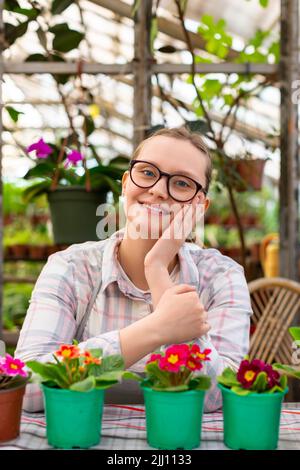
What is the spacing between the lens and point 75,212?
93.3 inches

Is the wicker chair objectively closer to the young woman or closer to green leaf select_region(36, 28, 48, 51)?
the young woman

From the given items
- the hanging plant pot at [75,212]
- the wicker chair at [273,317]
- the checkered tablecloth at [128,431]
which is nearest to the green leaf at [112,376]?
the checkered tablecloth at [128,431]

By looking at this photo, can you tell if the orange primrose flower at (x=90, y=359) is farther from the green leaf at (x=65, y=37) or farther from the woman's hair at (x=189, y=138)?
the green leaf at (x=65, y=37)

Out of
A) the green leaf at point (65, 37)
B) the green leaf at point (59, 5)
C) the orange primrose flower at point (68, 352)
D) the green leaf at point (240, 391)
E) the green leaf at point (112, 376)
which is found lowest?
the green leaf at point (240, 391)

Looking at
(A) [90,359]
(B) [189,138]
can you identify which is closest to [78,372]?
(A) [90,359]

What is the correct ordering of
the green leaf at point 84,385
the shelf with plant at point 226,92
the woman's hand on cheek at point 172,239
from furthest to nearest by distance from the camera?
the shelf with plant at point 226,92 < the woman's hand on cheek at point 172,239 < the green leaf at point 84,385

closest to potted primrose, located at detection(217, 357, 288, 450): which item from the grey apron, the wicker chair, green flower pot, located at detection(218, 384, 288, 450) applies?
green flower pot, located at detection(218, 384, 288, 450)

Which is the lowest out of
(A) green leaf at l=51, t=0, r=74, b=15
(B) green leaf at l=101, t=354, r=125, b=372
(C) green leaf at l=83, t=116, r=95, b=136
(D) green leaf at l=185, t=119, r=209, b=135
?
(B) green leaf at l=101, t=354, r=125, b=372

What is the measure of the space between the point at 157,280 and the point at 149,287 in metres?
0.10

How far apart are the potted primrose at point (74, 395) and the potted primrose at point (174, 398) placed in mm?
49

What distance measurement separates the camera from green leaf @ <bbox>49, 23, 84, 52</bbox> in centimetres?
249

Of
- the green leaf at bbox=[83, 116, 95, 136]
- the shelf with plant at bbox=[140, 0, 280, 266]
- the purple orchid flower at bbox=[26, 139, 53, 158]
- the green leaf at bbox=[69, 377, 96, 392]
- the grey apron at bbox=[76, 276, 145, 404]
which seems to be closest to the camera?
the green leaf at bbox=[69, 377, 96, 392]

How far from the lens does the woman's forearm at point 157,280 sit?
116 centimetres

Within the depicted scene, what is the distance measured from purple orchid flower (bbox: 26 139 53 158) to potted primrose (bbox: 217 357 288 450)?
174 cm
